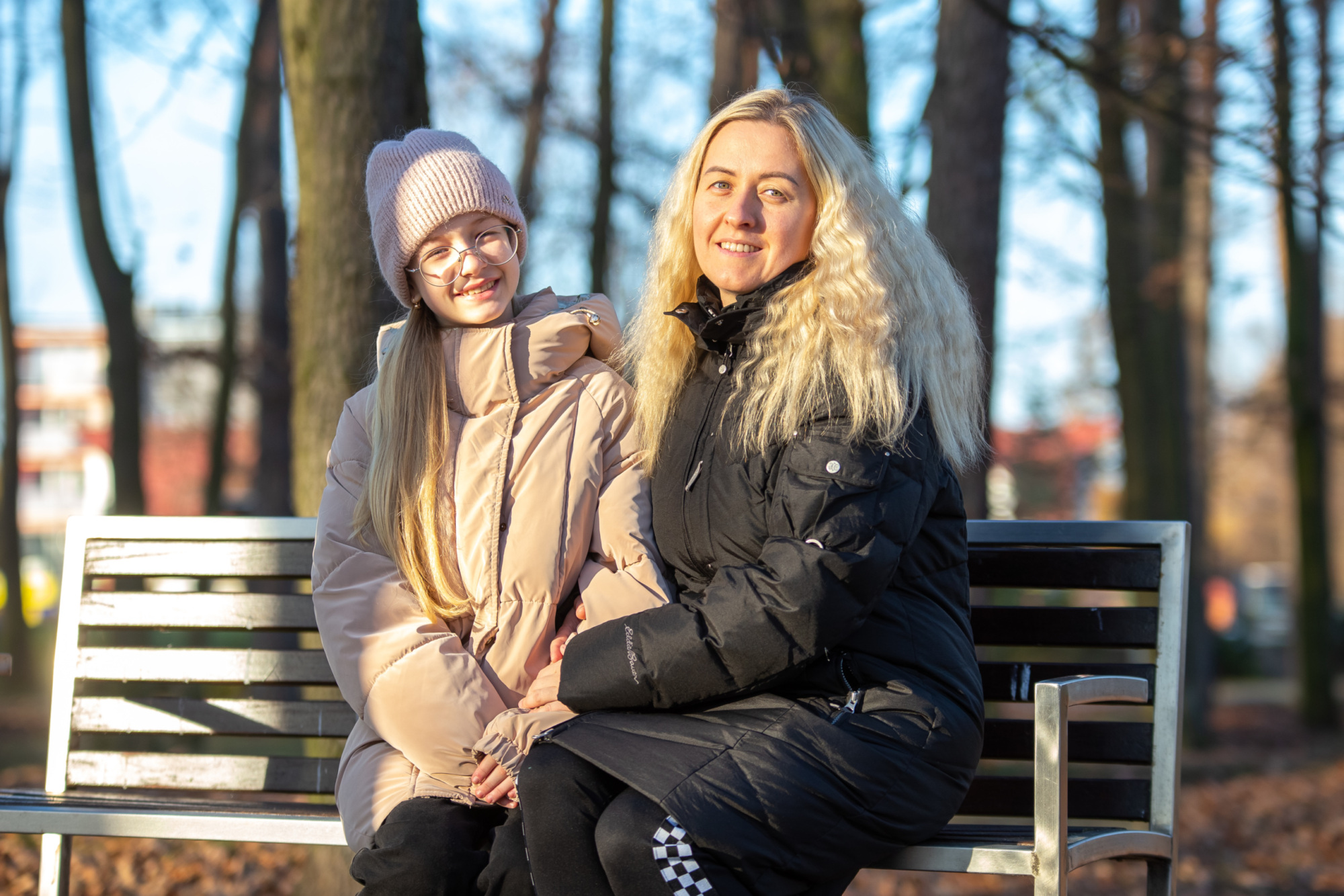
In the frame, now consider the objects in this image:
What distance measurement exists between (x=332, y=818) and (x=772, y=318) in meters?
1.54

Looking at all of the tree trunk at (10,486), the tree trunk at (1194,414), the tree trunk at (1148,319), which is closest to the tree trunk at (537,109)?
the tree trunk at (1148,319)

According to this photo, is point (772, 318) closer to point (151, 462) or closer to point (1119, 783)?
point (1119, 783)

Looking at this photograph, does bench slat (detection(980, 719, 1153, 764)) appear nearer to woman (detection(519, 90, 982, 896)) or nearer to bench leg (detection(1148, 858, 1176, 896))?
bench leg (detection(1148, 858, 1176, 896))

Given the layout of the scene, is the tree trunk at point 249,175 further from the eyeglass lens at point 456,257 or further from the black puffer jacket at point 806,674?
the black puffer jacket at point 806,674

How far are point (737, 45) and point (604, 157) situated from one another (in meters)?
2.76

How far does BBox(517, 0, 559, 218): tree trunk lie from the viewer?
1145cm

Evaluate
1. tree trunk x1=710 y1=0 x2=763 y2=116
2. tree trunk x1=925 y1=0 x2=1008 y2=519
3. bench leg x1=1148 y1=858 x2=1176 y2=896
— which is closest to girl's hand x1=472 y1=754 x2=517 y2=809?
bench leg x1=1148 y1=858 x2=1176 y2=896

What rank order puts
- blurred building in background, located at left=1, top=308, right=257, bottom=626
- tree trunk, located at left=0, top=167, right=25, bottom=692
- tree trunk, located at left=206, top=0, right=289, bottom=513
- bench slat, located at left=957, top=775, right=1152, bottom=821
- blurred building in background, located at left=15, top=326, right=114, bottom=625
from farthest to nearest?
blurred building in background, located at left=15, top=326, right=114, bottom=625 < blurred building in background, located at left=1, top=308, right=257, bottom=626 < tree trunk, located at left=0, top=167, right=25, bottom=692 < tree trunk, located at left=206, top=0, right=289, bottom=513 < bench slat, located at left=957, top=775, right=1152, bottom=821

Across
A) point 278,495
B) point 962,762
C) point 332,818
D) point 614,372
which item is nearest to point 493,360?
point 614,372

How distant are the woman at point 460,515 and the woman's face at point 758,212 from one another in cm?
40

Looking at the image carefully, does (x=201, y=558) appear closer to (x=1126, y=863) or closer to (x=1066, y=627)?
(x=1066, y=627)

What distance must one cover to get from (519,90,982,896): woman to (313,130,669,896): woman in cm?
12

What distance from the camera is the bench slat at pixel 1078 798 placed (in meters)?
3.05

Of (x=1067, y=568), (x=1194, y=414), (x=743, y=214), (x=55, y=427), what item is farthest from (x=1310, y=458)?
(x=55, y=427)
